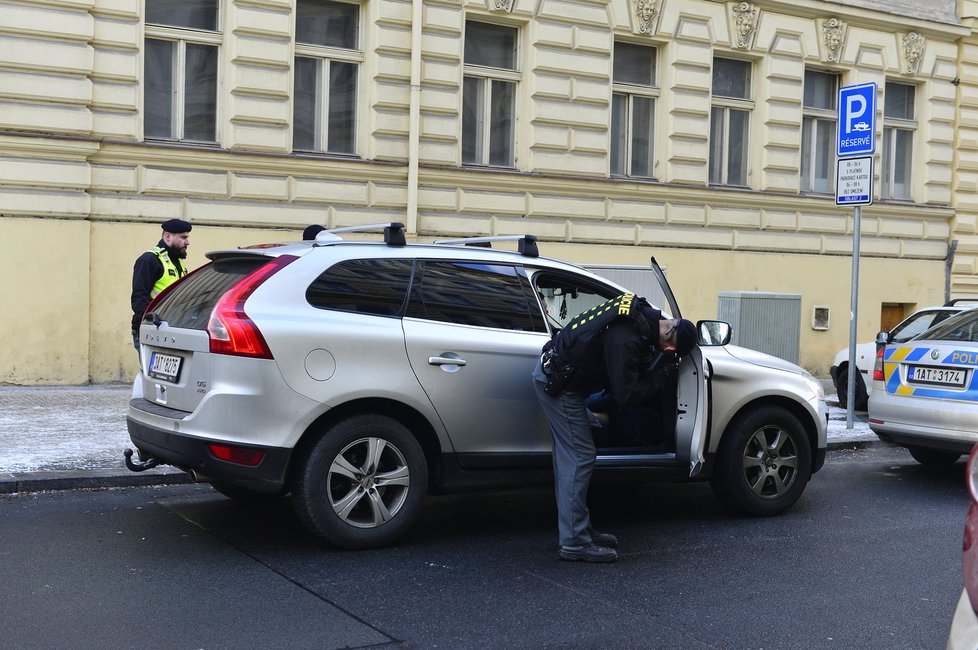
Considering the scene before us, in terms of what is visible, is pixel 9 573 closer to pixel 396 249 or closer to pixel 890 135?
pixel 396 249

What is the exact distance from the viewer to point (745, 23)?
58.7 feet

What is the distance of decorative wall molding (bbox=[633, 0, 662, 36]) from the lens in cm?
A: 1695

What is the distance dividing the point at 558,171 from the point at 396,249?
10.00 m

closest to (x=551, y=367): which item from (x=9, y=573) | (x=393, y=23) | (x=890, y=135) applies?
(x=9, y=573)

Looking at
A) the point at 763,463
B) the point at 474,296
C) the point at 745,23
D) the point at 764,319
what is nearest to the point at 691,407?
the point at 763,463

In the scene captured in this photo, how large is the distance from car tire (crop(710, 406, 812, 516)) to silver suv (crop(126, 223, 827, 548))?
0.06ft

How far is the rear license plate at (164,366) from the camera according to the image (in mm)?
6301

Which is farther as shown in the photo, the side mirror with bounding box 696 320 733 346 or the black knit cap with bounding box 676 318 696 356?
the side mirror with bounding box 696 320 733 346

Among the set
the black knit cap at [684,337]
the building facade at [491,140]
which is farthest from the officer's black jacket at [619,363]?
the building facade at [491,140]

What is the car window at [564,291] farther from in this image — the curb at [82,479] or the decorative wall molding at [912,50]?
the decorative wall molding at [912,50]

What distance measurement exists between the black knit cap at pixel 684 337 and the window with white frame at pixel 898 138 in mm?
15015

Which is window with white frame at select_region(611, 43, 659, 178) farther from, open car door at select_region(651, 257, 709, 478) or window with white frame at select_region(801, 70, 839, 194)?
open car door at select_region(651, 257, 709, 478)

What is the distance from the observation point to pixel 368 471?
626 cm

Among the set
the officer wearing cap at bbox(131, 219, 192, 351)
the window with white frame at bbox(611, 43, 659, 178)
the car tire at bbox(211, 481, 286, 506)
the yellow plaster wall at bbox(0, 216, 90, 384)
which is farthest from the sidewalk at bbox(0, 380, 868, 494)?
the window with white frame at bbox(611, 43, 659, 178)
